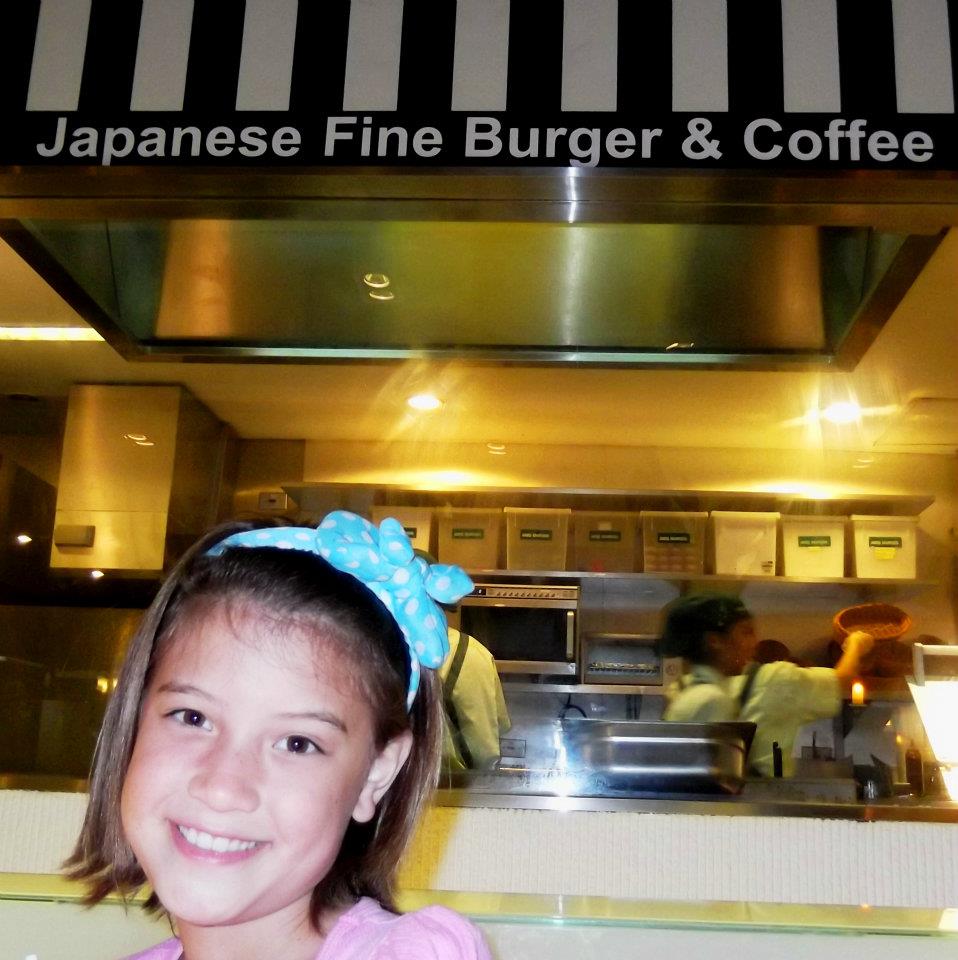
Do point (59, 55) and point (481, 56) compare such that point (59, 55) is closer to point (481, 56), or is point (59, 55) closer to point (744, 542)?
point (481, 56)

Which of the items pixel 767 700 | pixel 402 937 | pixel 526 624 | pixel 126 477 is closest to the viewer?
pixel 402 937

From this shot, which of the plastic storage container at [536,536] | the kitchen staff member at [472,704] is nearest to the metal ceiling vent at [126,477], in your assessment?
the kitchen staff member at [472,704]

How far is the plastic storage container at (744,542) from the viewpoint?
154 inches

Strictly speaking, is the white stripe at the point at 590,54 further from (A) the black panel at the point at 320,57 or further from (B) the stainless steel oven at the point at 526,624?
(B) the stainless steel oven at the point at 526,624

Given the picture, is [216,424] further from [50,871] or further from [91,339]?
[50,871]

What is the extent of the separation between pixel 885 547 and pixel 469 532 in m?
1.50

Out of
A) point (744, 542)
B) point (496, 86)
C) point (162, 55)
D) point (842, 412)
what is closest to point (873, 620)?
point (744, 542)

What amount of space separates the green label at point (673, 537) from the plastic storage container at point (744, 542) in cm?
10

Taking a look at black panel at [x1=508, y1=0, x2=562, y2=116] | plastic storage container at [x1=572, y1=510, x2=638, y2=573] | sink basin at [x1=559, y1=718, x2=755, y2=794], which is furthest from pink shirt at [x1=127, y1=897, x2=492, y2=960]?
plastic storage container at [x1=572, y1=510, x2=638, y2=573]

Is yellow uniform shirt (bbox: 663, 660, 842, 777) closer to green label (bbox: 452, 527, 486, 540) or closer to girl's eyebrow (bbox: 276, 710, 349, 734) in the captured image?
green label (bbox: 452, 527, 486, 540)

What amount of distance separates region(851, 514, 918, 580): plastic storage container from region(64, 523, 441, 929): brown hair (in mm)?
3241

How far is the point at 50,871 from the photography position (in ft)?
4.90

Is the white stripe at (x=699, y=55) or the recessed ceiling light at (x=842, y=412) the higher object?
the recessed ceiling light at (x=842, y=412)

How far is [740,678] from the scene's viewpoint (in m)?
3.70
